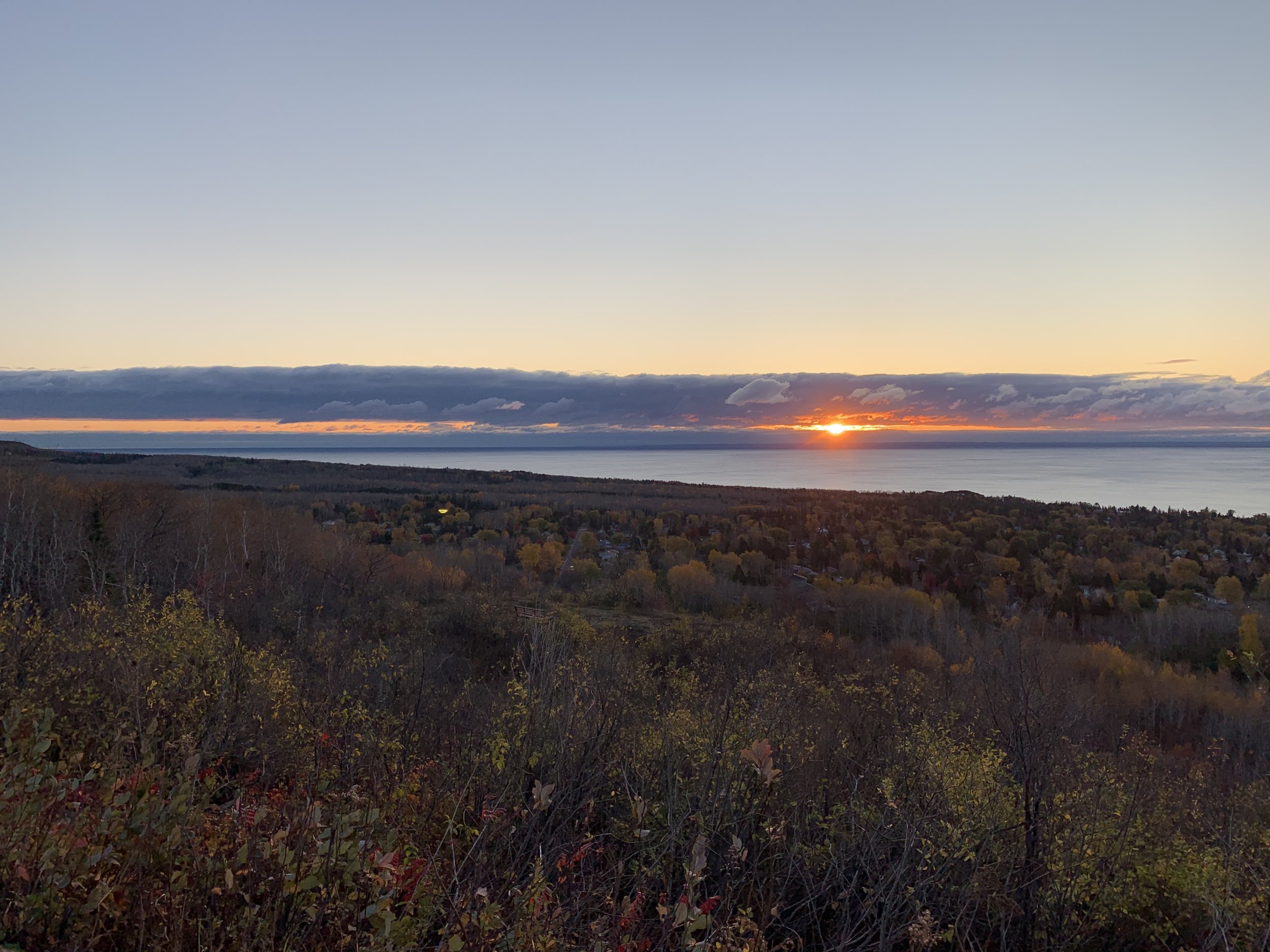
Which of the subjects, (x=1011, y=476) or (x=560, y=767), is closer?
(x=560, y=767)

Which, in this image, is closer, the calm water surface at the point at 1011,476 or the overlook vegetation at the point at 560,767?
the overlook vegetation at the point at 560,767

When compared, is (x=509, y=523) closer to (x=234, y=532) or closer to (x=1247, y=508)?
(x=234, y=532)

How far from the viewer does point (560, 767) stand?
279 inches

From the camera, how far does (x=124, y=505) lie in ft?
94.3

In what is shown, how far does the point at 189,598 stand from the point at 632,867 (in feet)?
35.1

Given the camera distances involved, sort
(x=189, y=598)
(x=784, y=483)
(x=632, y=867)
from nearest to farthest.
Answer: (x=632, y=867) → (x=189, y=598) → (x=784, y=483)

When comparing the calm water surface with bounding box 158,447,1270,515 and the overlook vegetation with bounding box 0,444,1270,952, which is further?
the calm water surface with bounding box 158,447,1270,515

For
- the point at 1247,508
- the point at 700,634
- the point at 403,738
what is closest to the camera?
the point at 403,738

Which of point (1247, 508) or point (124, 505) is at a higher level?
point (124, 505)

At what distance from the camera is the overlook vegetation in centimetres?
370

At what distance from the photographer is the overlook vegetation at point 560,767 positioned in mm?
3701

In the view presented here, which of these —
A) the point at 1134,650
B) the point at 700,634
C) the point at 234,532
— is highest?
the point at 234,532

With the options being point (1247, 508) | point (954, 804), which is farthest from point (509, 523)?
point (1247, 508)

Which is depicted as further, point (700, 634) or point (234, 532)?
point (234, 532)
